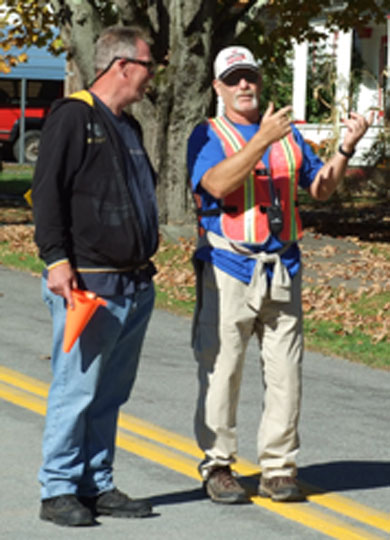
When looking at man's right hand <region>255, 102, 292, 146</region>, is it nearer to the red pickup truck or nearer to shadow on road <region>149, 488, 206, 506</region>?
shadow on road <region>149, 488, 206, 506</region>

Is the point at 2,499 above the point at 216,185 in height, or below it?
below

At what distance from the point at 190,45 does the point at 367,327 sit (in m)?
6.70

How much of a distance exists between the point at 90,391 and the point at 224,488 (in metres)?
0.90

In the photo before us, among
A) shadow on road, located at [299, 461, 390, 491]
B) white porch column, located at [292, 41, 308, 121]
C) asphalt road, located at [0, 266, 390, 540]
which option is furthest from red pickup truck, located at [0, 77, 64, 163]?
shadow on road, located at [299, 461, 390, 491]

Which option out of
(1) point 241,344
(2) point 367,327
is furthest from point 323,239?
(1) point 241,344

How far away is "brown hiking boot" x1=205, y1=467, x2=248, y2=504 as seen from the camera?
5.89 m

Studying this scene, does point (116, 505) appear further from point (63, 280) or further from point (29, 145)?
point (29, 145)

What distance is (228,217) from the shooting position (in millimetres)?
5809

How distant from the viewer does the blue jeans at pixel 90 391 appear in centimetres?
536

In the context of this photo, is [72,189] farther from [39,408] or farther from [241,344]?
[39,408]

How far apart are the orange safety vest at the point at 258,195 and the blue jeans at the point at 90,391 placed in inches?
21.1

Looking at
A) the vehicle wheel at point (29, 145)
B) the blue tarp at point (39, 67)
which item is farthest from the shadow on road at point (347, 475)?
the blue tarp at point (39, 67)

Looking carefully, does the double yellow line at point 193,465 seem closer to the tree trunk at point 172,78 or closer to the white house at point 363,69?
the tree trunk at point 172,78

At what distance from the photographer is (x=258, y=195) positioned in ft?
19.0
